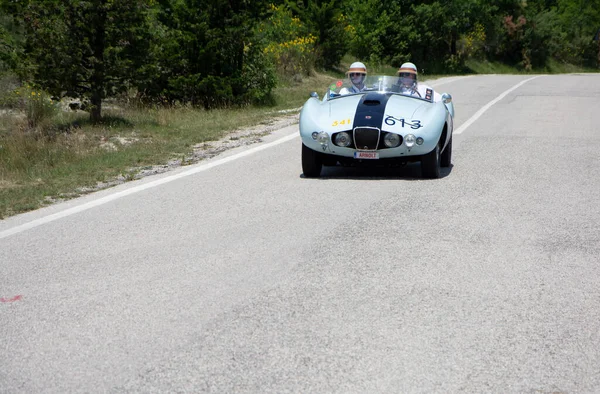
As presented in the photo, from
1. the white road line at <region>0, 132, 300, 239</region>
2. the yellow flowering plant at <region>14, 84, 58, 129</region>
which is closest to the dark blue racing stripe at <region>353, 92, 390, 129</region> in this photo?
the white road line at <region>0, 132, 300, 239</region>

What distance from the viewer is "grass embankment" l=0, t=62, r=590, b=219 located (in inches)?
349

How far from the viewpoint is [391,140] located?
8688mm

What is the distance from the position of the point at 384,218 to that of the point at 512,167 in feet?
11.3

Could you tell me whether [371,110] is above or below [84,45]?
below

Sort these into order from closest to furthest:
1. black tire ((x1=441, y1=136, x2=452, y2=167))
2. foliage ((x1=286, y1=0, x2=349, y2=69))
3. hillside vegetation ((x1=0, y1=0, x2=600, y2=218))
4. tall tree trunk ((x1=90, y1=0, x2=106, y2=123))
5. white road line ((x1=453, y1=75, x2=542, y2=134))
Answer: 1. black tire ((x1=441, y1=136, x2=452, y2=167))
2. hillside vegetation ((x1=0, y1=0, x2=600, y2=218))
3. white road line ((x1=453, y1=75, x2=542, y2=134))
4. tall tree trunk ((x1=90, y1=0, x2=106, y2=123))
5. foliage ((x1=286, y1=0, x2=349, y2=69))

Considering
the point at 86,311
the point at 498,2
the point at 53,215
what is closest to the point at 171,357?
the point at 86,311

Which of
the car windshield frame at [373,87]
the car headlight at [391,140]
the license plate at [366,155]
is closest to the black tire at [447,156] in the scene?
the car windshield frame at [373,87]

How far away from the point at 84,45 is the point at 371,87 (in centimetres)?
634

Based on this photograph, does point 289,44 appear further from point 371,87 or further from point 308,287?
point 308,287

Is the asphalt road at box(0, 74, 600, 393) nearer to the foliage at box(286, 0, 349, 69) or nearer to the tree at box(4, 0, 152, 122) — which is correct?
the tree at box(4, 0, 152, 122)

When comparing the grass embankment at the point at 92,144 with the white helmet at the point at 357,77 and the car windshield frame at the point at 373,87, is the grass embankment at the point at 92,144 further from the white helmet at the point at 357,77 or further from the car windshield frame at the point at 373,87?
the white helmet at the point at 357,77

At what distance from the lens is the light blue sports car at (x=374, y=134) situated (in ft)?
28.5

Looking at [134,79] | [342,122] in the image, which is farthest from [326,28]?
[342,122]

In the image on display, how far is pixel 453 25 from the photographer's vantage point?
142ft
